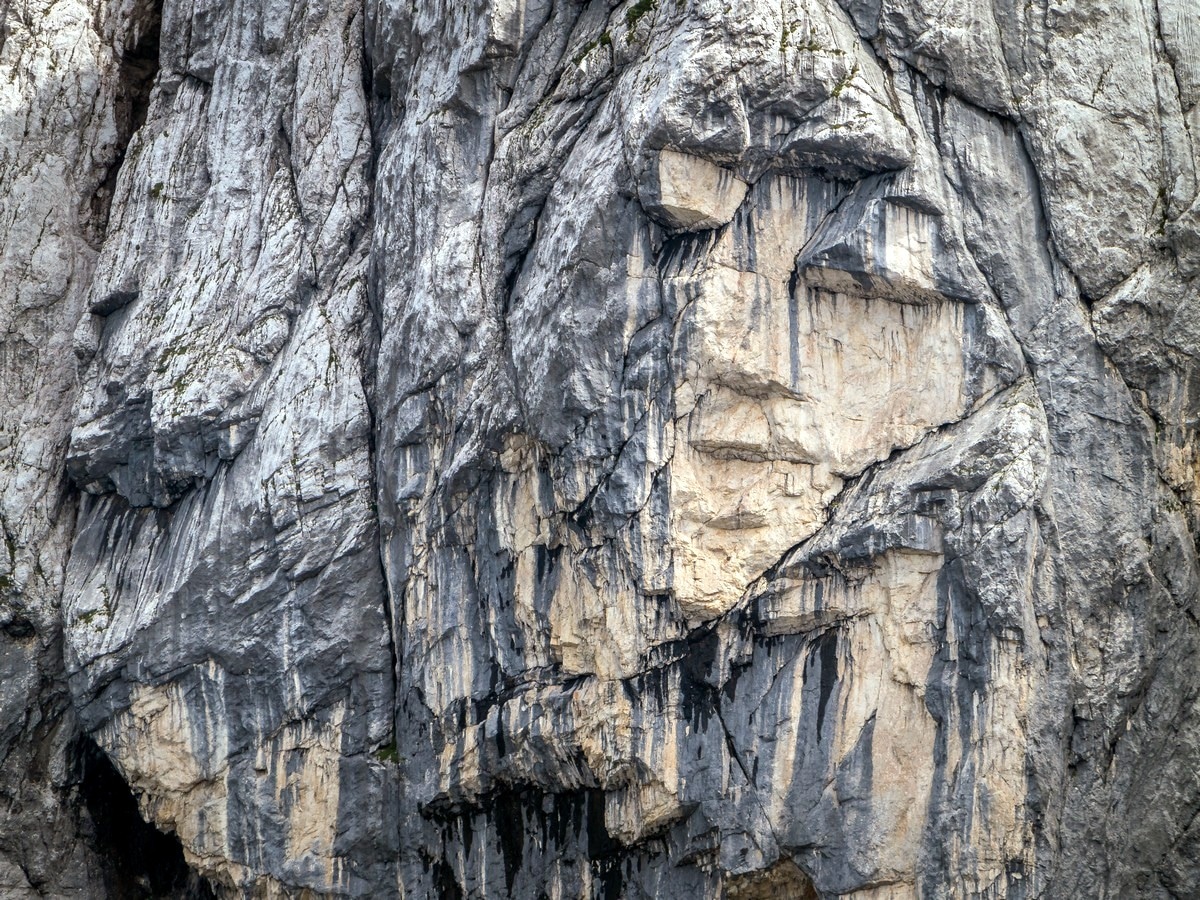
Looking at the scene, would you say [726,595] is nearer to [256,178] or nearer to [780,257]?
[780,257]

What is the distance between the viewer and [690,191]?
1413 cm

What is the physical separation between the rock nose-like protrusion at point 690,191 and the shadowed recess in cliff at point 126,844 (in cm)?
1272

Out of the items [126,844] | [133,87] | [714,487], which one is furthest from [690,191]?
[126,844]

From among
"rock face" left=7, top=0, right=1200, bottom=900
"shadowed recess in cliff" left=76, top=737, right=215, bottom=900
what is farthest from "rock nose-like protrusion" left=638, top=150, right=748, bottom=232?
"shadowed recess in cliff" left=76, top=737, right=215, bottom=900

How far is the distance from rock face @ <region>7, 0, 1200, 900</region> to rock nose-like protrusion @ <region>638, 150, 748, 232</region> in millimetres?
51

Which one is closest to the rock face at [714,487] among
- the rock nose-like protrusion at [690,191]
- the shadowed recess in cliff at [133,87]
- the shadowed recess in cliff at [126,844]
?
the rock nose-like protrusion at [690,191]

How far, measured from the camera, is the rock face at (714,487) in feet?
45.4

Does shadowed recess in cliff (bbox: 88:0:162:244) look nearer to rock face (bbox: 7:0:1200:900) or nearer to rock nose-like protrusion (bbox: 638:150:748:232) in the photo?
rock face (bbox: 7:0:1200:900)

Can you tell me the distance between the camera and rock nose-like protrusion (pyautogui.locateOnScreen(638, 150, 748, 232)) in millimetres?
14055

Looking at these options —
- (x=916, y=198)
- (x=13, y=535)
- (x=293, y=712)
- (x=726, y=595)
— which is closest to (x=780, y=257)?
(x=916, y=198)

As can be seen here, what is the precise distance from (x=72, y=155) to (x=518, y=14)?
9.52 m

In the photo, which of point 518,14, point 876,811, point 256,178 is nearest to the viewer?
point 876,811

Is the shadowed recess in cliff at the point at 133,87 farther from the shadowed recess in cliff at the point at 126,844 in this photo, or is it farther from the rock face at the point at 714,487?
the shadowed recess in cliff at the point at 126,844

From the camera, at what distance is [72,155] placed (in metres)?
21.4
